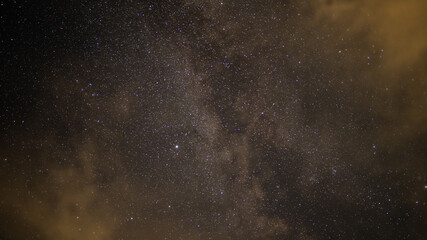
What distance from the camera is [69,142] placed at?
9.66 ft

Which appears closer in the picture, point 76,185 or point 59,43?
point 59,43

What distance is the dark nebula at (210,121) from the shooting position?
9.04 ft

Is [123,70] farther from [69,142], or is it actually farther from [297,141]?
[297,141]

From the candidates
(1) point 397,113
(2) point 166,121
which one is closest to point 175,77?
(2) point 166,121

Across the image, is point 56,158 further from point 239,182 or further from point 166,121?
point 239,182

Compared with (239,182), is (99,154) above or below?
above

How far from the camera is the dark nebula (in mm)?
2754

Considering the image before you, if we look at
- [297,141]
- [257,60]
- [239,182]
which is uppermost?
[257,60]

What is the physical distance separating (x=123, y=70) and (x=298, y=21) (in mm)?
2433

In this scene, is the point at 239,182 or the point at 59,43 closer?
the point at 59,43

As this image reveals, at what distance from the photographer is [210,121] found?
297 cm

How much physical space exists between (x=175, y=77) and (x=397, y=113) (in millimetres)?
3179

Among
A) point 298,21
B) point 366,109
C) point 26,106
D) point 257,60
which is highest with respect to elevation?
point 298,21

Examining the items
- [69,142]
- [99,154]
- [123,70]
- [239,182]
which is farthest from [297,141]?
[69,142]
